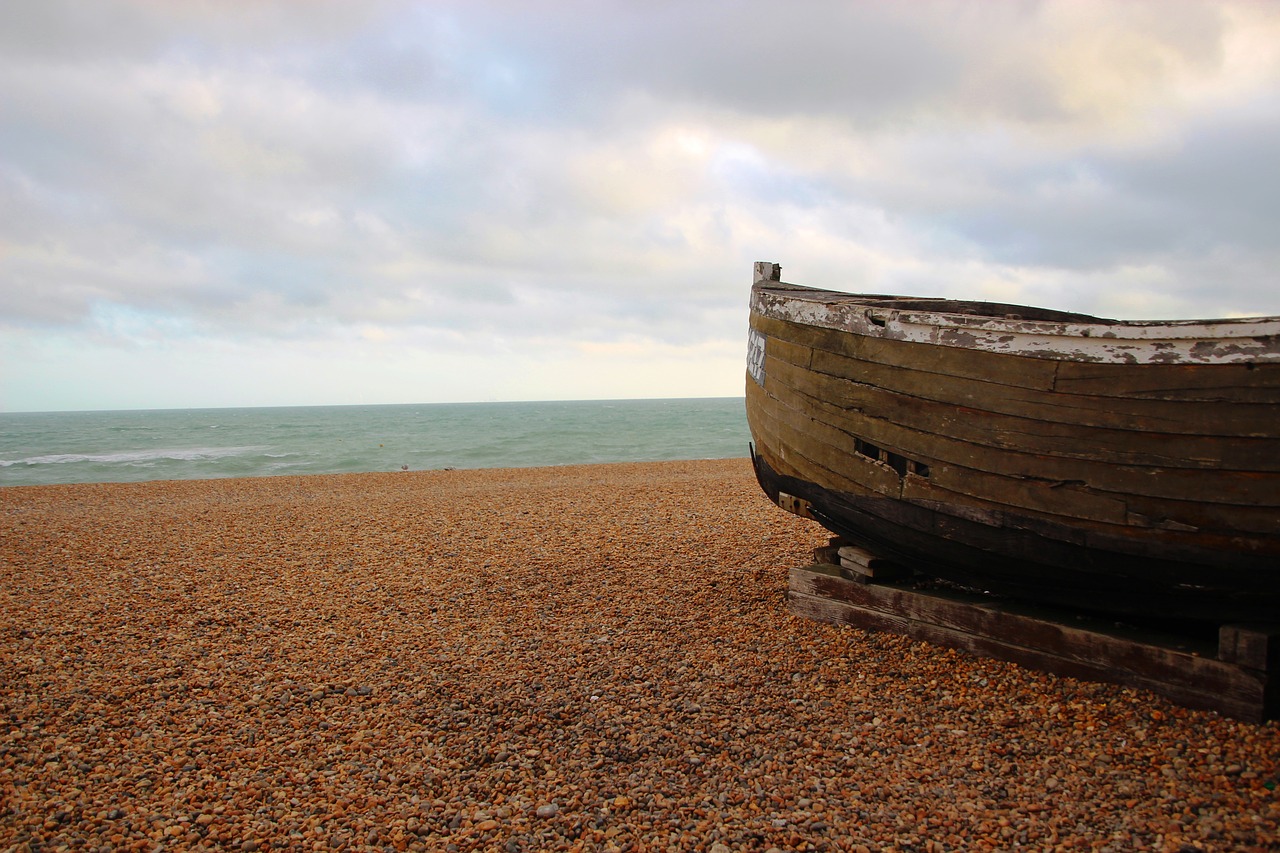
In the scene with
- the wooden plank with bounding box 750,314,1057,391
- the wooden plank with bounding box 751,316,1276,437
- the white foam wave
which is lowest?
the white foam wave

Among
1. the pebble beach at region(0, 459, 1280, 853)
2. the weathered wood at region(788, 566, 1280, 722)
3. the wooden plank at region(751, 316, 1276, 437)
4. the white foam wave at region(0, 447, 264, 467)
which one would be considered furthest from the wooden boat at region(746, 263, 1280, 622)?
the white foam wave at region(0, 447, 264, 467)

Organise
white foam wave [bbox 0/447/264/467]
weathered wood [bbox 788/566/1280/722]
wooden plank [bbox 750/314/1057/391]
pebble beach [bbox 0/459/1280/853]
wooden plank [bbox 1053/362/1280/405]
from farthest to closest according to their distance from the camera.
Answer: white foam wave [bbox 0/447/264/467] < wooden plank [bbox 750/314/1057/391] < weathered wood [bbox 788/566/1280/722] < wooden plank [bbox 1053/362/1280/405] < pebble beach [bbox 0/459/1280/853]

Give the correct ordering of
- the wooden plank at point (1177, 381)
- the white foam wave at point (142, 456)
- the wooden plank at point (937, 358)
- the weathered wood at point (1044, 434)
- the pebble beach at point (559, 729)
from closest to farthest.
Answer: the pebble beach at point (559, 729)
the wooden plank at point (1177, 381)
the weathered wood at point (1044, 434)
the wooden plank at point (937, 358)
the white foam wave at point (142, 456)

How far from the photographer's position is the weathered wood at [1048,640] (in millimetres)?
3328

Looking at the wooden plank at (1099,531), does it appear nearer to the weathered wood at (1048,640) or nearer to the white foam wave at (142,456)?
the weathered wood at (1048,640)

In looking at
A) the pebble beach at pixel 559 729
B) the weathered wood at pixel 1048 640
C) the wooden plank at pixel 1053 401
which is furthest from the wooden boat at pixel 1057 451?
the pebble beach at pixel 559 729

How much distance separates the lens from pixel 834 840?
9.11ft

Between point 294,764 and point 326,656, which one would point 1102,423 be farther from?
point 326,656

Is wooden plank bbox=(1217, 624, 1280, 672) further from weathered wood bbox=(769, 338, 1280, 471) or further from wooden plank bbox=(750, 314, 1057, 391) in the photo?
wooden plank bbox=(750, 314, 1057, 391)

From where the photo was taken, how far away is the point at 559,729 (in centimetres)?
369

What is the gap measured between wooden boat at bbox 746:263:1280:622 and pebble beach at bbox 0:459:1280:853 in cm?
57

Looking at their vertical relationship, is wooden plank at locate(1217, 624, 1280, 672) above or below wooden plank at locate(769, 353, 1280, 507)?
below

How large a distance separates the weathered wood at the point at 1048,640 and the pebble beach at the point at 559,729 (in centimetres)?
9

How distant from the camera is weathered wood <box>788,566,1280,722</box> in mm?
3328
